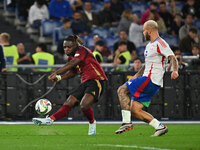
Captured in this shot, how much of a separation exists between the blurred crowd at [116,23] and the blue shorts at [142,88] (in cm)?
636

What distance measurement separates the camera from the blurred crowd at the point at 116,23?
18562 millimetres

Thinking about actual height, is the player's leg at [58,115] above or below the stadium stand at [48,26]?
below

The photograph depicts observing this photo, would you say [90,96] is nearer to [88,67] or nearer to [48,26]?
[88,67]

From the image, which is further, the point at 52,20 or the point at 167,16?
the point at 167,16

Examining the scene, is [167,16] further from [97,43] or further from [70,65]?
[70,65]

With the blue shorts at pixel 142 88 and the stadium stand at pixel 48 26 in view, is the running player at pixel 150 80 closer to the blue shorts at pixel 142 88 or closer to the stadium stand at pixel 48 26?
the blue shorts at pixel 142 88

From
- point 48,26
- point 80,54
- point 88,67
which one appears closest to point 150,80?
point 88,67

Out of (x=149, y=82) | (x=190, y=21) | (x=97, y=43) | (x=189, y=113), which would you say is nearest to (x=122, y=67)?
(x=97, y=43)

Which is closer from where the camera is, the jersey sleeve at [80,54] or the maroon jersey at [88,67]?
the jersey sleeve at [80,54]

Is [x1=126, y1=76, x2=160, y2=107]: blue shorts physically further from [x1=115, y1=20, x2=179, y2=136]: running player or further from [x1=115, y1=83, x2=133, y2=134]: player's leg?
[x1=115, y1=83, x2=133, y2=134]: player's leg

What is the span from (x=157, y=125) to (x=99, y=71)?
171 cm

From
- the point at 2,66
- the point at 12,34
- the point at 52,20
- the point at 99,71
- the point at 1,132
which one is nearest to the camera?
the point at 99,71

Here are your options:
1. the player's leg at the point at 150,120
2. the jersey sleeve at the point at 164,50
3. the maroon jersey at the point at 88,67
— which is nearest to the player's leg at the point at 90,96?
the maroon jersey at the point at 88,67

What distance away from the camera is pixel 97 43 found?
701 inches
